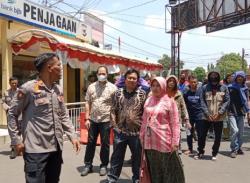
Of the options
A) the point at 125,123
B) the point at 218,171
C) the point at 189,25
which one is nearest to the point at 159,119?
the point at 125,123

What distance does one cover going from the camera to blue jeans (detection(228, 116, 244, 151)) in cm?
909

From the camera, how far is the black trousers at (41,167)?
4.09 meters

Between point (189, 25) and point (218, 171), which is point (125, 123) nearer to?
point (218, 171)

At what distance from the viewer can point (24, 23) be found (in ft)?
43.8

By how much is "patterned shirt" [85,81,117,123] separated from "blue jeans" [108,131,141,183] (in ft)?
3.25

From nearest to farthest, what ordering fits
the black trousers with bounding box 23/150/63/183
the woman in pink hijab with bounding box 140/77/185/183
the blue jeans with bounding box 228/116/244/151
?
the black trousers with bounding box 23/150/63/183 < the woman in pink hijab with bounding box 140/77/185/183 < the blue jeans with bounding box 228/116/244/151

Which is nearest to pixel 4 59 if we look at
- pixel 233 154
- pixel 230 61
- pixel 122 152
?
pixel 233 154

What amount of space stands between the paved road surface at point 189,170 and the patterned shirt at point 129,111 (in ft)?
3.55

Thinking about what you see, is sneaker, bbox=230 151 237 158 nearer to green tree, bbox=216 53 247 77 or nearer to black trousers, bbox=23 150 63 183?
black trousers, bbox=23 150 63 183

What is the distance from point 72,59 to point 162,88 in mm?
7366

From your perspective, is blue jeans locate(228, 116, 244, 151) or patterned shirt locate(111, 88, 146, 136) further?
blue jeans locate(228, 116, 244, 151)

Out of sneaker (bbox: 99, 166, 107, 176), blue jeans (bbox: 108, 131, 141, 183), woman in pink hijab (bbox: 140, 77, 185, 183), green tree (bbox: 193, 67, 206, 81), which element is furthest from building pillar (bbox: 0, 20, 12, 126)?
woman in pink hijab (bbox: 140, 77, 185, 183)

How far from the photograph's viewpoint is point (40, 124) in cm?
416

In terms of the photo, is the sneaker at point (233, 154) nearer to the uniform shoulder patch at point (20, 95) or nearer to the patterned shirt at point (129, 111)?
the patterned shirt at point (129, 111)
